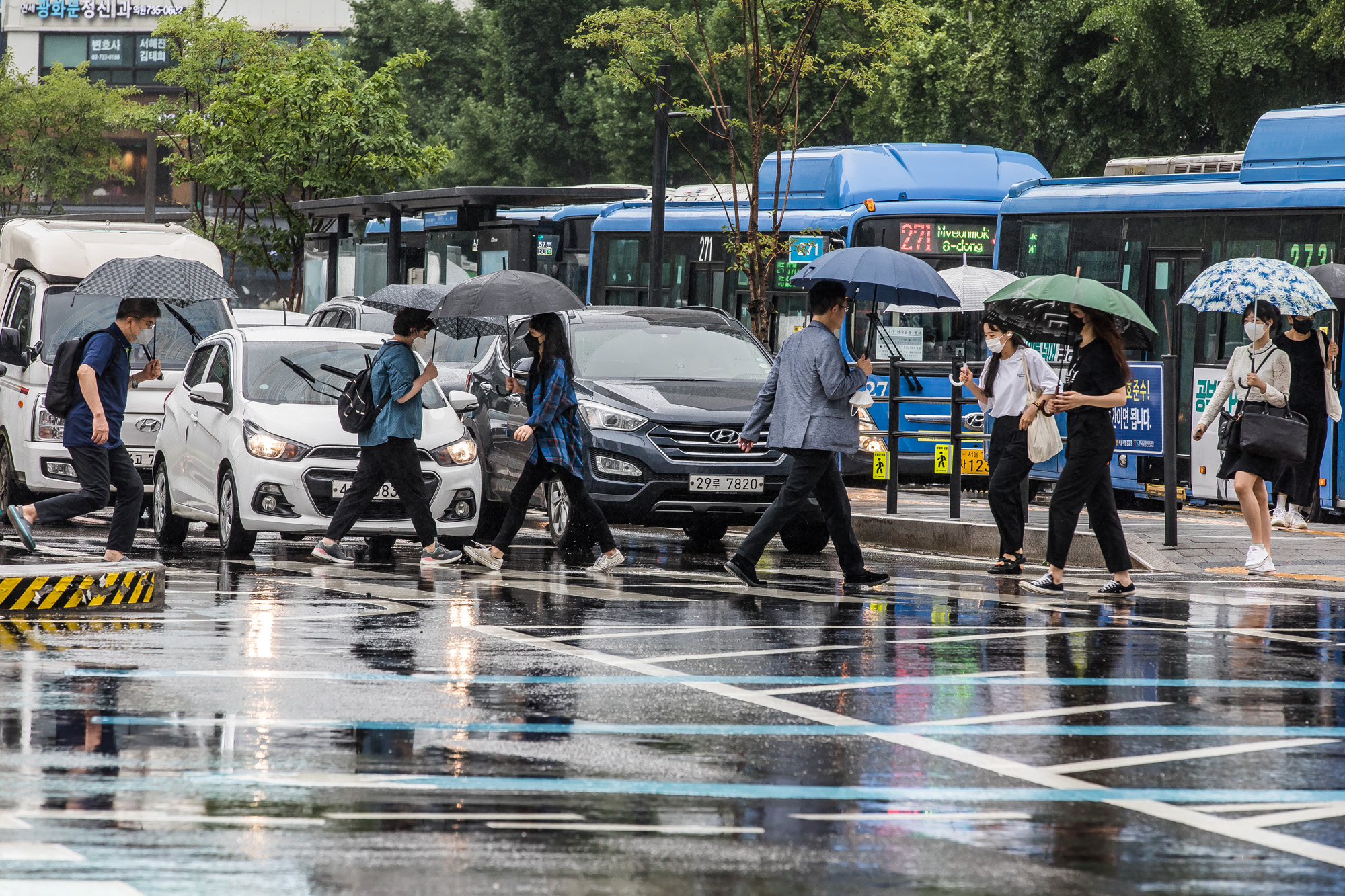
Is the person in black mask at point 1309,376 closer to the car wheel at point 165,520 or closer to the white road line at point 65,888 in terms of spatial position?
the car wheel at point 165,520

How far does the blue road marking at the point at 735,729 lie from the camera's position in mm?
6930

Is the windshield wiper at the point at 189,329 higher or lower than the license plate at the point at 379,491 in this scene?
higher

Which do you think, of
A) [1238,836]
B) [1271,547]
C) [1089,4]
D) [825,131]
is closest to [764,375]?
[1271,547]

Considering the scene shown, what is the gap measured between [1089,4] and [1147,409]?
54.0 feet

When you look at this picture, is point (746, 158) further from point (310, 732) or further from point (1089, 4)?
point (310, 732)

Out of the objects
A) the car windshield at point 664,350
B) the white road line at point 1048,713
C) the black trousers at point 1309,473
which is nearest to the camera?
the white road line at point 1048,713

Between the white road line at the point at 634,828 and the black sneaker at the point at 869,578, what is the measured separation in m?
6.76

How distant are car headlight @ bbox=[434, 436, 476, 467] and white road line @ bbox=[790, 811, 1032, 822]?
883 centimetres

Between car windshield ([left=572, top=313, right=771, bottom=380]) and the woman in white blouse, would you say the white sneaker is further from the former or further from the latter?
the woman in white blouse

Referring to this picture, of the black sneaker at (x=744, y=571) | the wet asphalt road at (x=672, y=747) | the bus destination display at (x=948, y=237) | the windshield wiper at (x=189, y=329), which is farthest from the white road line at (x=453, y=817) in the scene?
the bus destination display at (x=948, y=237)

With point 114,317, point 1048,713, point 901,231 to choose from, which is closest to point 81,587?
point 1048,713

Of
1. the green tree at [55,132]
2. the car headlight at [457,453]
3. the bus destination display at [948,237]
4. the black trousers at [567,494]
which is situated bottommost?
the black trousers at [567,494]

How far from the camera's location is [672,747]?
665 cm

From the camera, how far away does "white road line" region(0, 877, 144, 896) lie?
4.58 m
